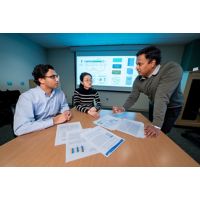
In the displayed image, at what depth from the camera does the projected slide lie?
11.9 feet

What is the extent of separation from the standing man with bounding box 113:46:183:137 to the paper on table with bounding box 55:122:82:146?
0.56 meters

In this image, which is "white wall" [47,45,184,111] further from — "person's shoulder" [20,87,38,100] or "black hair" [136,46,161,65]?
"person's shoulder" [20,87,38,100]

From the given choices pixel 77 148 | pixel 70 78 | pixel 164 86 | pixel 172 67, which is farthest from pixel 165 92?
pixel 70 78

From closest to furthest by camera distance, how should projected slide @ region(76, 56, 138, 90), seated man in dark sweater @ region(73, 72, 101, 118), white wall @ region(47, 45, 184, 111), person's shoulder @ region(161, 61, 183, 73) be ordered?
person's shoulder @ region(161, 61, 183, 73), seated man in dark sweater @ region(73, 72, 101, 118), projected slide @ region(76, 56, 138, 90), white wall @ region(47, 45, 184, 111)

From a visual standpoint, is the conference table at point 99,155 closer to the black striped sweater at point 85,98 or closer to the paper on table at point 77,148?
the paper on table at point 77,148

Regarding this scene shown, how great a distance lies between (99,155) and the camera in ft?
1.97

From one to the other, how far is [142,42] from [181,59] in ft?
4.78

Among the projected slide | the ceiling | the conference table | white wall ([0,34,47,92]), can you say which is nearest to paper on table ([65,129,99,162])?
the conference table

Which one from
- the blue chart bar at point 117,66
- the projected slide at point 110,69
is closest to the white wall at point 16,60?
the projected slide at point 110,69

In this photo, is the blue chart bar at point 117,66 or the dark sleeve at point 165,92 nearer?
the dark sleeve at point 165,92

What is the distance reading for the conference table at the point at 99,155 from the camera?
55 centimetres

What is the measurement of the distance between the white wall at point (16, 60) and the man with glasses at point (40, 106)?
2.44 m

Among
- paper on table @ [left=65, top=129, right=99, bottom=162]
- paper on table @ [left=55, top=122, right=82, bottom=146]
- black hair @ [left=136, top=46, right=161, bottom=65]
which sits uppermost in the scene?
black hair @ [left=136, top=46, right=161, bottom=65]

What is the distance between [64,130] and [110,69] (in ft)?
10.5
